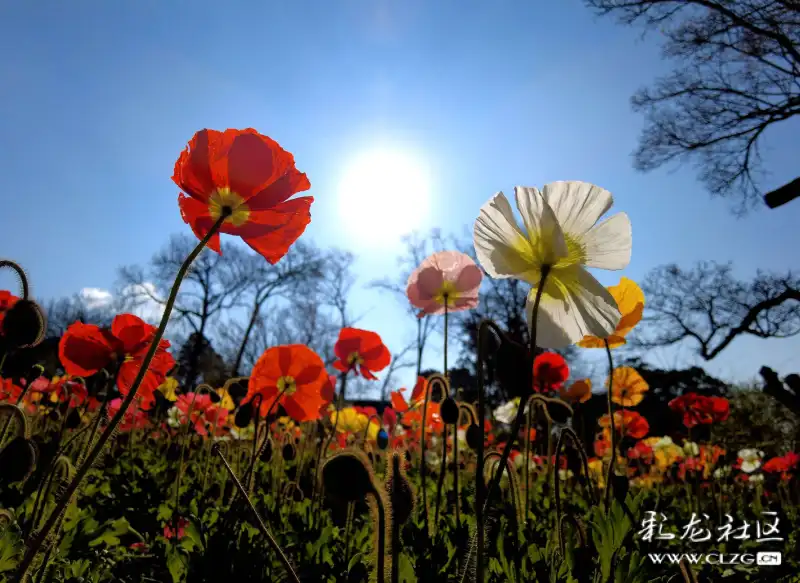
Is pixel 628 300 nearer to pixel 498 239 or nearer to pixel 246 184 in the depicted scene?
pixel 498 239

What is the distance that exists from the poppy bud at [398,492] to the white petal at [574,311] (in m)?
0.32

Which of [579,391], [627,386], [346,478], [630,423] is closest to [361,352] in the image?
[579,391]

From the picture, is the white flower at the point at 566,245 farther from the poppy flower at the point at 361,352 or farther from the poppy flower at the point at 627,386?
the poppy flower at the point at 627,386

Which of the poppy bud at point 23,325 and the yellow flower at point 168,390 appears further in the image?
the yellow flower at point 168,390

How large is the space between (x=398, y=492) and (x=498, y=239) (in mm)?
483

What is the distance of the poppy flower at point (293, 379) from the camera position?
201 centimetres

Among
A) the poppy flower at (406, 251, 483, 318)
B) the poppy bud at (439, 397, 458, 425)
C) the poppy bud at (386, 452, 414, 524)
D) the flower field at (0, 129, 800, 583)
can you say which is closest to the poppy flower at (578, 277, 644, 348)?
the flower field at (0, 129, 800, 583)

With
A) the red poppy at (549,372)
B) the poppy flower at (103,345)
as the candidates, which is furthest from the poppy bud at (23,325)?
the red poppy at (549,372)

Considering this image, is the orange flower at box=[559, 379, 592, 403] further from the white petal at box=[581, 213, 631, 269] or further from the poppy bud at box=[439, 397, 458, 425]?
the white petal at box=[581, 213, 631, 269]

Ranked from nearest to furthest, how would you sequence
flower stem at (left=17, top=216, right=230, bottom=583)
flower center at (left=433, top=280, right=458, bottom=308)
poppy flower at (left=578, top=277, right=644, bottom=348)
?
flower stem at (left=17, top=216, right=230, bottom=583) → poppy flower at (left=578, top=277, right=644, bottom=348) → flower center at (left=433, top=280, right=458, bottom=308)

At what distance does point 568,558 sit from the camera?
1.18 meters

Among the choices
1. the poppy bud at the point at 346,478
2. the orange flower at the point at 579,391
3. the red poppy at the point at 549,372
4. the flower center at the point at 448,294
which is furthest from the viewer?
the orange flower at the point at 579,391

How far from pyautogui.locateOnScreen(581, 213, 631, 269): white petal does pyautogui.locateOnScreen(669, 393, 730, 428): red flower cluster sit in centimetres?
238

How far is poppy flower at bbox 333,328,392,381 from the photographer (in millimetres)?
2428
